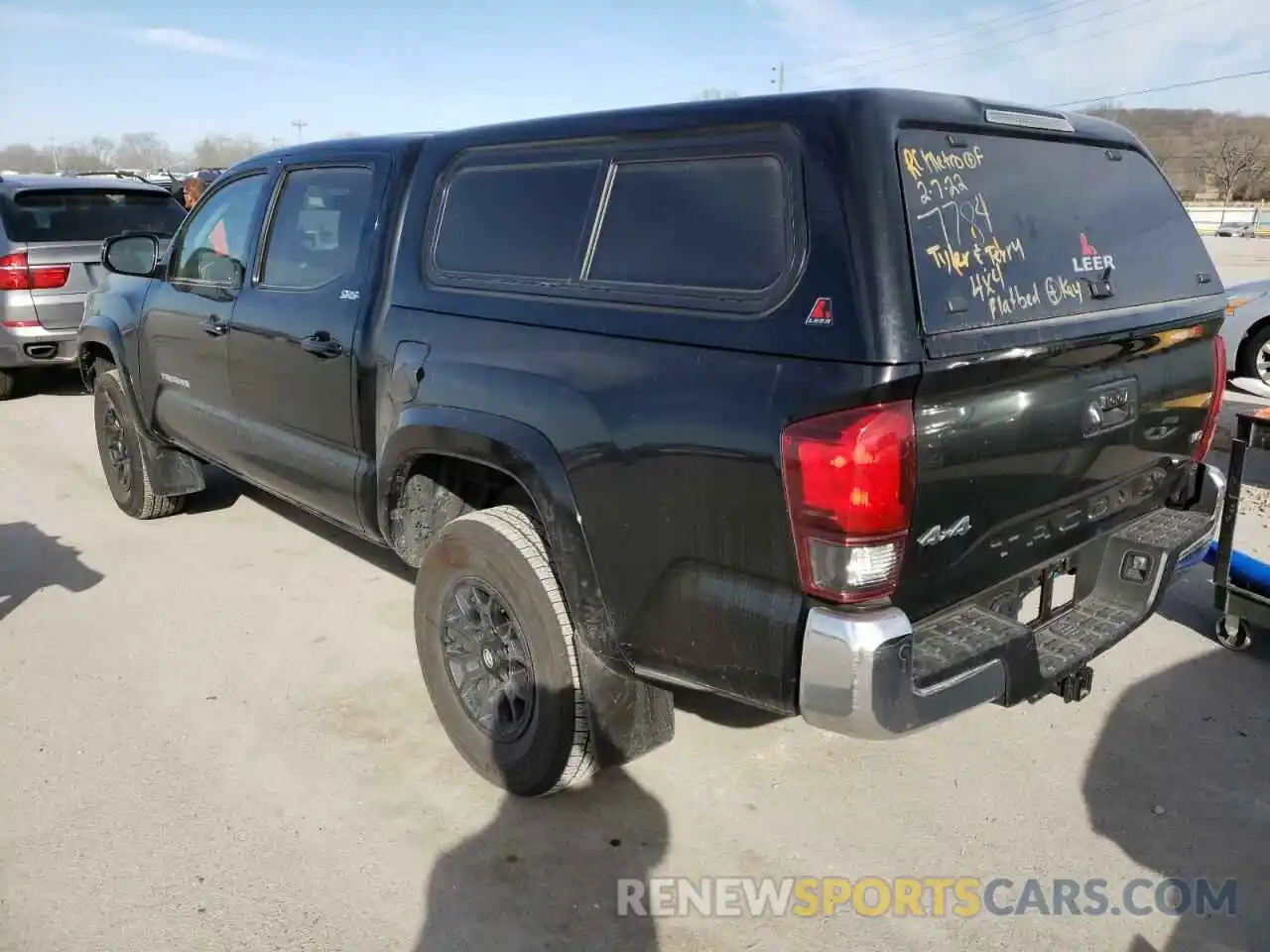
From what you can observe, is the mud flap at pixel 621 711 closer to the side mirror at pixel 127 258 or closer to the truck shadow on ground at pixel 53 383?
the side mirror at pixel 127 258

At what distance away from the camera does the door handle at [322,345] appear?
11.9ft

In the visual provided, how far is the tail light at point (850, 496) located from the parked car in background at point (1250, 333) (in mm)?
8284

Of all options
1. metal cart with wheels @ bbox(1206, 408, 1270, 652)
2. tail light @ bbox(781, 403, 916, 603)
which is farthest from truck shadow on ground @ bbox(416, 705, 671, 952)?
metal cart with wheels @ bbox(1206, 408, 1270, 652)

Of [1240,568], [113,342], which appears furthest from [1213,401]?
[113,342]

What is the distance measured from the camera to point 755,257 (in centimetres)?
231

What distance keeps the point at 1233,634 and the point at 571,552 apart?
9.68 feet

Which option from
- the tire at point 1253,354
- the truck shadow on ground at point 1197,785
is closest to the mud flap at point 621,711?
the truck shadow on ground at point 1197,785

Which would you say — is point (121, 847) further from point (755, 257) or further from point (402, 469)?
point (755, 257)

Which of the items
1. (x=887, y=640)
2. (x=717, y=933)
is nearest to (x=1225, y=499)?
(x=887, y=640)

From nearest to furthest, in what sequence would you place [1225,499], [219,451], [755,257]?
1. [755,257]
2. [1225,499]
3. [219,451]

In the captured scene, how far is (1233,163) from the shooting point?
66.3m

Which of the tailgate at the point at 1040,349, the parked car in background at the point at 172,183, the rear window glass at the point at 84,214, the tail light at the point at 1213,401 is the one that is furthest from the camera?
the parked car in background at the point at 172,183

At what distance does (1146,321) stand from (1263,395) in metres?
7.16
